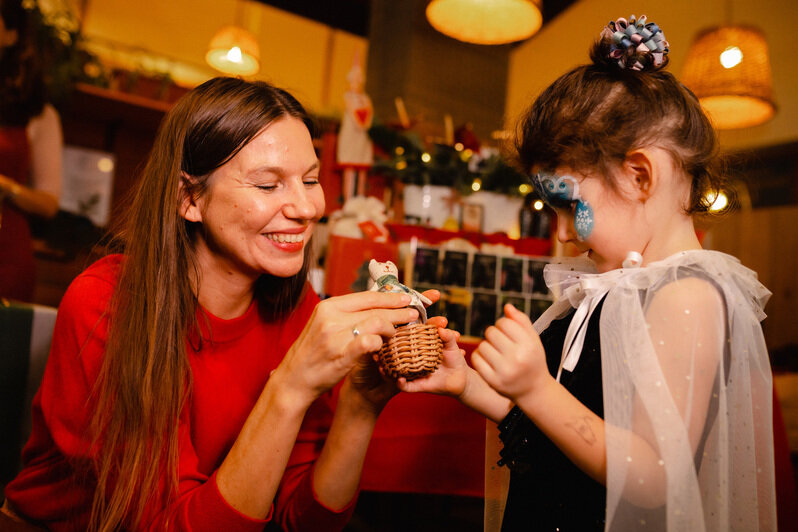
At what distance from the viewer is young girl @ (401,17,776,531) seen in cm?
88

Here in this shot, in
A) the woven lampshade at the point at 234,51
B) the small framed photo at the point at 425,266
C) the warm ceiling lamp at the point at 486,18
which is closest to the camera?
→ the small framed photo at the point at 425,266

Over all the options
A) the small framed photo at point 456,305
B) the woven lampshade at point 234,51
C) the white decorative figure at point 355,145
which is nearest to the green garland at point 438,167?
the white decorative figure at point 355,145

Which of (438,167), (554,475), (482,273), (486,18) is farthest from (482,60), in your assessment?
(554,475)

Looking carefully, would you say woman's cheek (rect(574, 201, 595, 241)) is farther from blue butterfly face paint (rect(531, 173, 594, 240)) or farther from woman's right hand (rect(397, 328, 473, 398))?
woman's right hand (rect(397, 328, 473, 398))

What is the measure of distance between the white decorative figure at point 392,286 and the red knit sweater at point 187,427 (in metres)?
0.36

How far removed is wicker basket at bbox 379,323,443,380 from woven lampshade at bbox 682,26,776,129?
2720mm

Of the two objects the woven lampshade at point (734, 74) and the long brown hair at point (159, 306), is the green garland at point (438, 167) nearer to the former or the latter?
the long brown hair at point (159, 306)

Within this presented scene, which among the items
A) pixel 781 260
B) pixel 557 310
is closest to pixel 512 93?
pixel 781 260

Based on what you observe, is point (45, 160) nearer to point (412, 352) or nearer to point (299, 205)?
point (299, 205)

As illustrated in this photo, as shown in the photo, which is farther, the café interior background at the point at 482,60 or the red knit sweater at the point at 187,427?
the café interior background at the point at 482,60

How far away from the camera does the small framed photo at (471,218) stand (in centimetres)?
236

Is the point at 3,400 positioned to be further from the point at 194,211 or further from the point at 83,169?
the point at 83,169

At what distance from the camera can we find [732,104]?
319 centimetres

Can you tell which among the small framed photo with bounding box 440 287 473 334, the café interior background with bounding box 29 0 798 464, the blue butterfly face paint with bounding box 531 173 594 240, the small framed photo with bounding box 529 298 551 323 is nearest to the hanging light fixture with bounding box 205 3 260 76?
the café interior background with bounding box 29 0 798 464
